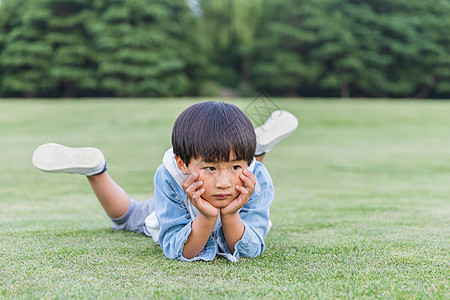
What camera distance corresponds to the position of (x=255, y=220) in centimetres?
213

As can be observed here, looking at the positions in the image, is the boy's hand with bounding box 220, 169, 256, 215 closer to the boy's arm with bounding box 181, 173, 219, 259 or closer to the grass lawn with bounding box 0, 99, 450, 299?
the boy's arm with bounding box 181, 173, 219, 259

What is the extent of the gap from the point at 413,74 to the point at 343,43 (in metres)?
4.97

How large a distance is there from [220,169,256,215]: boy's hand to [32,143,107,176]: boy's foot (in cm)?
97

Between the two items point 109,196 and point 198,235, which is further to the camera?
point 109,196

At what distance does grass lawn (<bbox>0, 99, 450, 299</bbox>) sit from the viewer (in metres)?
1.60

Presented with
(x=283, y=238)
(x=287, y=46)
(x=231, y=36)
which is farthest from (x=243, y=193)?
(x=287, y=46)

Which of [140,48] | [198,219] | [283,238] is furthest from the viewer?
[140,48]

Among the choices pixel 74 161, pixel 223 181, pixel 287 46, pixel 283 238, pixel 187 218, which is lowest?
pixel 283 238

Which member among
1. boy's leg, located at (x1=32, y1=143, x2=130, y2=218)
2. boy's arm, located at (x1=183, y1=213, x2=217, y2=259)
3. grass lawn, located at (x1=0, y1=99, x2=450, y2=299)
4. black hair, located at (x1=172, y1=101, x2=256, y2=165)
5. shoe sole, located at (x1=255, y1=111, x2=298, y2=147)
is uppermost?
black hair, located at (x1=172, y1=101, x2=256, y2=165)

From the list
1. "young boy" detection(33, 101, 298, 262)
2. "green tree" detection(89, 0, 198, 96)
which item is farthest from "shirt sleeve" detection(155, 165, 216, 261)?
"green tree" detection(89, 0, 198, 96)

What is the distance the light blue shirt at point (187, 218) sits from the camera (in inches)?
78.7

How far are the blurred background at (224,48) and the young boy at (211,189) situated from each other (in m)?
25.3

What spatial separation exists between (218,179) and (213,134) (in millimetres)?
175

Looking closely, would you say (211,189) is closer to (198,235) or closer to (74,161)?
(198,235)
